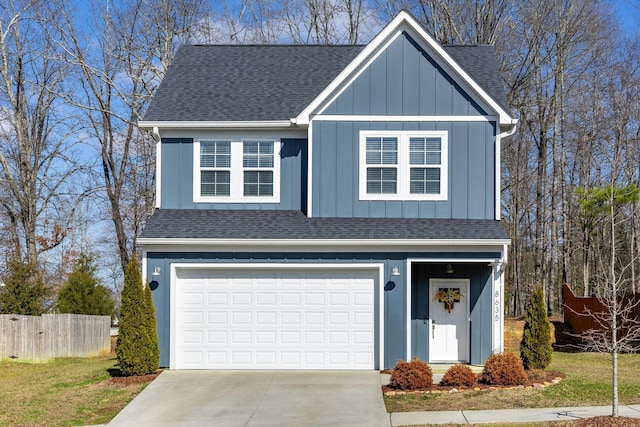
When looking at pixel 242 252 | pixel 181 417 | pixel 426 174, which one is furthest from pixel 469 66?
pixel 181 417

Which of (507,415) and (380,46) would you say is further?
(380,46)

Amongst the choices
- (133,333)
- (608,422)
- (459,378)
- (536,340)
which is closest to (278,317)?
(133,333)

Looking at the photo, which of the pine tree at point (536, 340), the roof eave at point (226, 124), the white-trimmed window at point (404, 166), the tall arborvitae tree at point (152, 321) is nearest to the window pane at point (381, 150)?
the white-trimmed window at point (404, 166)

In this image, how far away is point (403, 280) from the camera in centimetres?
1816

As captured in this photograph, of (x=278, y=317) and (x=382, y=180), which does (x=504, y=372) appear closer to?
(x=278, y=317)

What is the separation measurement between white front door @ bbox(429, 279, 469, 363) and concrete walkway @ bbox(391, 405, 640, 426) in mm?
5107

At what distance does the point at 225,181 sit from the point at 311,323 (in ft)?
13.7

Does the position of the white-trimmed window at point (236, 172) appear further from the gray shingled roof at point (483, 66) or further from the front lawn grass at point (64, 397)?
the gray shingled roof at point (483, 66)

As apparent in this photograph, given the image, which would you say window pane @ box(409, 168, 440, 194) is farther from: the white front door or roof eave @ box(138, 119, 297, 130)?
roof eave @ box(138, 119, 297, 130)

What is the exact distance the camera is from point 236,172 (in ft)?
64.3

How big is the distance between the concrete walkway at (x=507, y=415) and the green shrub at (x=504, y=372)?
5.35 ft

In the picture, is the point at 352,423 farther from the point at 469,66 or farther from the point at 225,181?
the point at 469,66

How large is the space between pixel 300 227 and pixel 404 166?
9.54 ft

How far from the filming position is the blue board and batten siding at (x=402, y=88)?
19.1m
